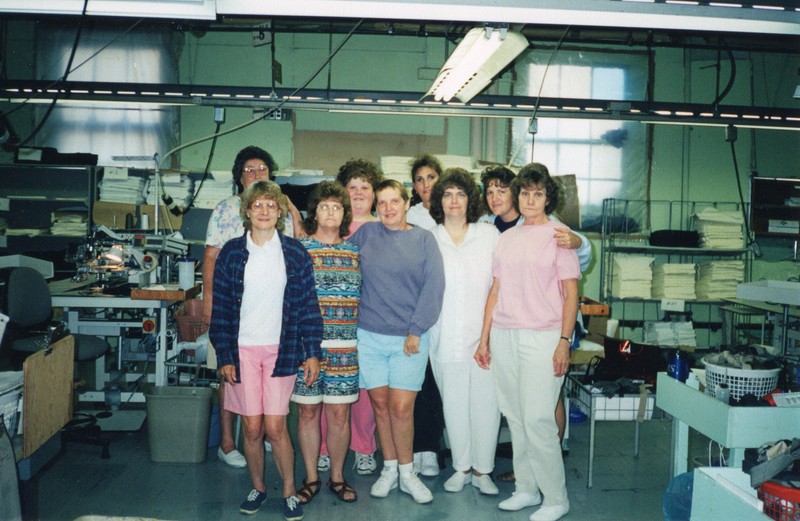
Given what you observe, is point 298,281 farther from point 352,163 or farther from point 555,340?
point 555,340

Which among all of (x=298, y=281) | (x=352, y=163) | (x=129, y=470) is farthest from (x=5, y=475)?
(x=352, y=163)

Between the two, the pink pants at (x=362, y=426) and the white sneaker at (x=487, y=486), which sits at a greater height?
the pink pants at (x=362, y=426)

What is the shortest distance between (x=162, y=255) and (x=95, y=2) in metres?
2.47

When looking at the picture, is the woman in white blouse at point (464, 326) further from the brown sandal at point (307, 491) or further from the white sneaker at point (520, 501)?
the brown sandal at point (307, 491)

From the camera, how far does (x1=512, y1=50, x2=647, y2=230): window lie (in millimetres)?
6152

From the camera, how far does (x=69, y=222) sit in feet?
18.0

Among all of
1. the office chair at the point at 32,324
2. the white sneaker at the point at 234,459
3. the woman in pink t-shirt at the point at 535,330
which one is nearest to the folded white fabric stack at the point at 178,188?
the office chair at the point at 32,324

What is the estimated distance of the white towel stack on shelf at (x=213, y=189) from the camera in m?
5.62

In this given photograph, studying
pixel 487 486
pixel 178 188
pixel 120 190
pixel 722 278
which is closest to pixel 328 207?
pixel 487 486

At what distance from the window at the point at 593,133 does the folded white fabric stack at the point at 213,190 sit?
2.89 m

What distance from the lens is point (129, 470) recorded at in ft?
10.9

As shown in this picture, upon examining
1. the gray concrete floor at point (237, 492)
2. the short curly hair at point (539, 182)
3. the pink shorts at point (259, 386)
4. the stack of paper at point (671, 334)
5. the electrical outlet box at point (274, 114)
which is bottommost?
the gray concrete floor at point (237, 492)

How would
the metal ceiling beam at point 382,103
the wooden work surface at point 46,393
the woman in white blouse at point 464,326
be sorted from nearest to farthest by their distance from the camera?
the wooden work surface at point 46,393 → the woman in white blouse at point 464,326 → the metal ceiling beam at point 382,103

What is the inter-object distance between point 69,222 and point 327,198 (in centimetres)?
374
